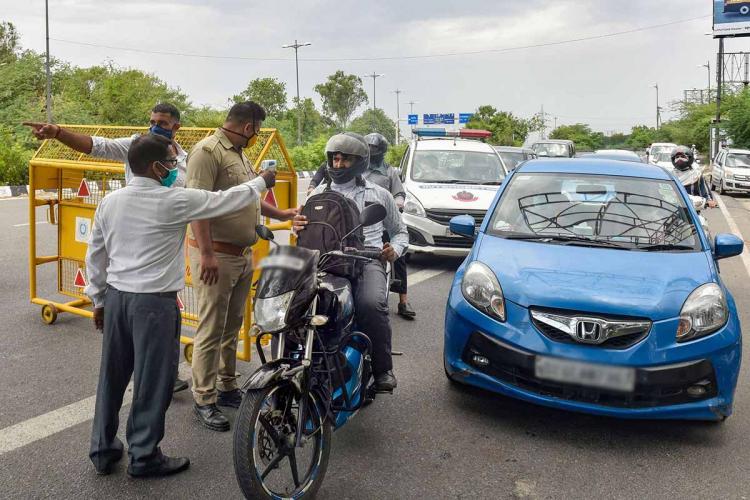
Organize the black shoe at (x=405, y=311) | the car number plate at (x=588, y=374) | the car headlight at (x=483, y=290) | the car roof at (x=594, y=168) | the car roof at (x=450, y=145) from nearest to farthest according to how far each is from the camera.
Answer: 1. the car number plate at (x=588, y=374)
2. the car headlight at (x=483, y=290)
3. the car roof at (x=594, y=168)
4. the black shoe at (x=405, y=311)
5. the car roof at (x=450, y=145)

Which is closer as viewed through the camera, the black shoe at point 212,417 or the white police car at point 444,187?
the black shoe at point 212,417

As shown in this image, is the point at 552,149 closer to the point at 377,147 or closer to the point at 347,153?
the point at 377,147

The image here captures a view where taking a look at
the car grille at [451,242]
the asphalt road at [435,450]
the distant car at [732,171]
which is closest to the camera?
the asphalt road at [435,450]

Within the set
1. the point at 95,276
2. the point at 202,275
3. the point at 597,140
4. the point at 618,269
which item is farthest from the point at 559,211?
the point at 597,140

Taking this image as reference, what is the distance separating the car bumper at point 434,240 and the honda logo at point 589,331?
16.5 ft

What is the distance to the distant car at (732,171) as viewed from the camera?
22656 mm

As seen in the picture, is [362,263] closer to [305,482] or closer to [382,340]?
[382,340]

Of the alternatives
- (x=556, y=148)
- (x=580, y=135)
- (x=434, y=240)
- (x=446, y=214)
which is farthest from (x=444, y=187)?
(x=580, y=135)

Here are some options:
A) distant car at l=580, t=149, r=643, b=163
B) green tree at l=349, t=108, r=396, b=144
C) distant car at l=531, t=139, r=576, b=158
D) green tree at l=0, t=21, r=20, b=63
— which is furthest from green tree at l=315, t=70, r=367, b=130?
distant car at l=580, t=149, r=643, b=163

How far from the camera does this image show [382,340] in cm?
379

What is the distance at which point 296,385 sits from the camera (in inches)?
115

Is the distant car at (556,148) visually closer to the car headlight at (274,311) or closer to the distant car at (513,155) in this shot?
the distant car at (513,155)

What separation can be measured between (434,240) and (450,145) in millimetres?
2374

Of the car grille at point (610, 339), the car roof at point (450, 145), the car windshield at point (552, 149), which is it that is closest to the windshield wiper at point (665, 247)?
the car grille at point (610, 339)
